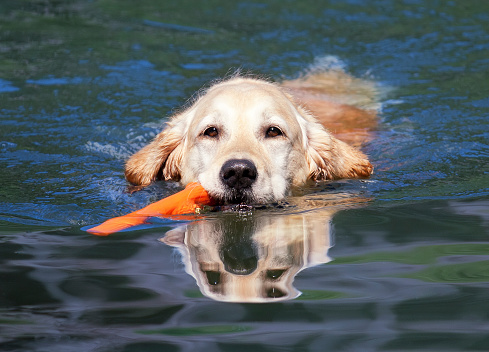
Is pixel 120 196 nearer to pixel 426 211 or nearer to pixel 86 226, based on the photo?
pixel 86 226

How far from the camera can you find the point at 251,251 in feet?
10.4

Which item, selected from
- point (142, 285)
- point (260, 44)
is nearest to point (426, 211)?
point (142, 285)

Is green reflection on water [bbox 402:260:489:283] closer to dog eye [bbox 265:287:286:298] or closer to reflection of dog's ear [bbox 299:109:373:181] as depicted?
dog eye [bbox 265:287:286:298]

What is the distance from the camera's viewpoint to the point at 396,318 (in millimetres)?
2377

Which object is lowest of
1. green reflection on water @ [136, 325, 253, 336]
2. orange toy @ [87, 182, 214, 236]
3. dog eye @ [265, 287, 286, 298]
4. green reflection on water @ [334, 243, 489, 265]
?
green reflection on water @ [136, 325, 253, 336]

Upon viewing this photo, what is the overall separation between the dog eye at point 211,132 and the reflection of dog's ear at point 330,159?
893 mm

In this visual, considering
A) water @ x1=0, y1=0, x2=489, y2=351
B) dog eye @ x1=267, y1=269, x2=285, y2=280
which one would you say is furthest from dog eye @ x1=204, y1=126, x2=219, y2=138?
dog eye @ x1=267, y1=269, x2=285, y2=280

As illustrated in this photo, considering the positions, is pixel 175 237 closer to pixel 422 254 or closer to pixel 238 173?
pixel 238 173

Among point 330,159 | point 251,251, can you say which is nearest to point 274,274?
point 251,251

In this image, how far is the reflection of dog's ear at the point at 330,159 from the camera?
207 inches

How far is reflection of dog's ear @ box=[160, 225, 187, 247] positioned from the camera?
339 cm

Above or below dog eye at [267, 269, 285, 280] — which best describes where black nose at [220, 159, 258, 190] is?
above

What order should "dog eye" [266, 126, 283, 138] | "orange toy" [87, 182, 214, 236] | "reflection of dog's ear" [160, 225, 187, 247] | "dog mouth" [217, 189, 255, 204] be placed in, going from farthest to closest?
"dog eye" [266, 126, 283, 138] < "dog mouth" [217, 189, 255, 204] < "orange toy" [87, 182, 214, 236] < "reflection of dog's ear" [160, 225, 187, 247]

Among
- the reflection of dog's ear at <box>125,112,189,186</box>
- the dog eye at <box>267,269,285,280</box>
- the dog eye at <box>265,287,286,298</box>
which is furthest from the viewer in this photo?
the reflection of dog's ear at <box>125,112,189,186</box>
